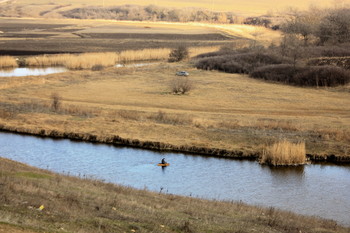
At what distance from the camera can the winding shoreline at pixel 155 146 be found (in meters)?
36.1

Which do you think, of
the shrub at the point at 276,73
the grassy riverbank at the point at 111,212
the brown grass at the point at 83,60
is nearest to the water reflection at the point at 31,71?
the brown grass at the point at 83,60

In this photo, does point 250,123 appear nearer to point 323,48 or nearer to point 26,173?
point 26,173

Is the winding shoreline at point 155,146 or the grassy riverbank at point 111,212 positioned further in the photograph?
the winding shoreline at point 155,146

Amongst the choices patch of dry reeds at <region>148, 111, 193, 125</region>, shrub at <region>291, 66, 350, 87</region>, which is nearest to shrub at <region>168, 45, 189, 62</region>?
shrub at <region>291, 66, 350, 87</region>

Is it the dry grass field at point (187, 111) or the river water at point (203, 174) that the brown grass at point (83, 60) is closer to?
the dry grass field at point (187, 111)

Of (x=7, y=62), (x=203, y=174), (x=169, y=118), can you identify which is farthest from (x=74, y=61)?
(x=203, y=174)

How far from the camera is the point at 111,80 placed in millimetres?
72062

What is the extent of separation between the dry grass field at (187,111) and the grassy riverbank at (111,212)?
15686 millimetres

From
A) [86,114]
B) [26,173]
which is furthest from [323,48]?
[26,173]

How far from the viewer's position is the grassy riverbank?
1477 centimetres

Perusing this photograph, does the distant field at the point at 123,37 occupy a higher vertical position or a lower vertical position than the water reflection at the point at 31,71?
higher

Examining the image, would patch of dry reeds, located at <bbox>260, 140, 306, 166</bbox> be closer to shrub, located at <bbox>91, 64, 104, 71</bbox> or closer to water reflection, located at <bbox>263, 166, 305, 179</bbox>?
water reflection, located at <bbox>263, 166, 305, 179</bbox>

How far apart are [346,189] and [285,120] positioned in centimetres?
1595

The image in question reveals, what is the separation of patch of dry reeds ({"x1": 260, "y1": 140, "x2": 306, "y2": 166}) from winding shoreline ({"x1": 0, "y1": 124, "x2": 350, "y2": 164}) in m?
1.21
